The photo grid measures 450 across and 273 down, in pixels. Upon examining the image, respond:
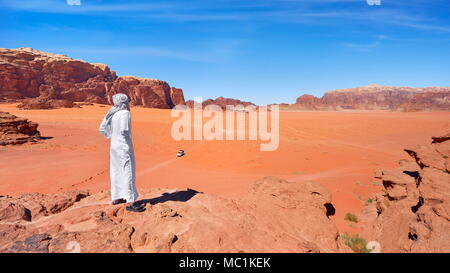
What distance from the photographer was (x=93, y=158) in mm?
9633

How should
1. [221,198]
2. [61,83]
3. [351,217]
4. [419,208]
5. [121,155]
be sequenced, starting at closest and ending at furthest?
[419,208] → [121,155] → [221,198] → [351,217] → [61,83]

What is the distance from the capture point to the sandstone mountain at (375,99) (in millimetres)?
86438

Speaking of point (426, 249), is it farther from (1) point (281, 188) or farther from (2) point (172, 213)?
(2) point (172, 213)

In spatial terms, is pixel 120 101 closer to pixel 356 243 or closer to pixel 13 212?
pixel 13 212

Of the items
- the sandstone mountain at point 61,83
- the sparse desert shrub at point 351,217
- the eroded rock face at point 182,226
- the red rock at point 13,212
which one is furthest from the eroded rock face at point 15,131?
the sandstone mountain at point 61,83

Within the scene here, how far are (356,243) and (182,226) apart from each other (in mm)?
2916

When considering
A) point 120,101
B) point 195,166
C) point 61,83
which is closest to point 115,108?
point 120,101

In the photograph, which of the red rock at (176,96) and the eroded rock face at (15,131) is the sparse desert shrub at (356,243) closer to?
the eroded rock face at (15,131)

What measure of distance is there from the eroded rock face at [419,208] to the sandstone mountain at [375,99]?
7918 cm

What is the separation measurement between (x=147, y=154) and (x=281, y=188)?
7.87m

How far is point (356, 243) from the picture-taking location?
421cm

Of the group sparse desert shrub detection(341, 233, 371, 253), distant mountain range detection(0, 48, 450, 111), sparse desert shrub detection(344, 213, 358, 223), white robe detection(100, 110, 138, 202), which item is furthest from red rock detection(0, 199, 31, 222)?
distant mountain range detection(0, 48, 450, 111)
